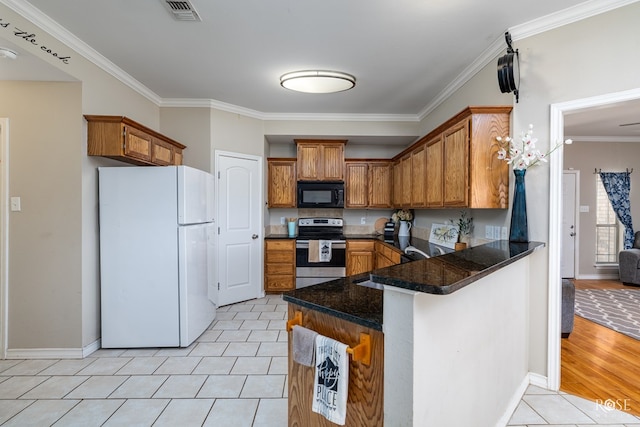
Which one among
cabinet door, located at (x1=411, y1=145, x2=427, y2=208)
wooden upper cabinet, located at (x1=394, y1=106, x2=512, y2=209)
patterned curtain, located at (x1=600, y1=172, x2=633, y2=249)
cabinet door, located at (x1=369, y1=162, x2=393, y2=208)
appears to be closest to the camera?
wooden upper cabinet, located at (x1=394, y1=106, x2=512, y2=209)

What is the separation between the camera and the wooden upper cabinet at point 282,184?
4.92 metres

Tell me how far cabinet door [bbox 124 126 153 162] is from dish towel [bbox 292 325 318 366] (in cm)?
238

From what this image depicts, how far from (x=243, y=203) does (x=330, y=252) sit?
141 centimetres

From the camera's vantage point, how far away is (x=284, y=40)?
2602 mm

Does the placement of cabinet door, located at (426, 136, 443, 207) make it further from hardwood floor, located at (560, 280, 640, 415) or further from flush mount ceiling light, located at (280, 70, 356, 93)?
hardwood floor, located at (560, 280, 640, 415)

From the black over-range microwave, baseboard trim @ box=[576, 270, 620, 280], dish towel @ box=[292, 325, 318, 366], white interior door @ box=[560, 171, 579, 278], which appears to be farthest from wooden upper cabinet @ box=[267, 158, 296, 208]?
baseboard trim @ box=[576, 270, 620, 280]

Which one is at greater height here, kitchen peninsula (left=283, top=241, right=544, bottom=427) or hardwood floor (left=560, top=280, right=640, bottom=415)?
kitchen peninsula (left=283, top=241, right=544, bottom=427)

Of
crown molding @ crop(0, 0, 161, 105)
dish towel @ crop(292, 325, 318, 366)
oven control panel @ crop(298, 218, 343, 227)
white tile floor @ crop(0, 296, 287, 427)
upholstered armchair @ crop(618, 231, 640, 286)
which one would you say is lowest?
white tile floor @ crop(0, 296, 287, 427)

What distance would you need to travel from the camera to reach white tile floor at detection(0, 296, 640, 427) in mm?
1982

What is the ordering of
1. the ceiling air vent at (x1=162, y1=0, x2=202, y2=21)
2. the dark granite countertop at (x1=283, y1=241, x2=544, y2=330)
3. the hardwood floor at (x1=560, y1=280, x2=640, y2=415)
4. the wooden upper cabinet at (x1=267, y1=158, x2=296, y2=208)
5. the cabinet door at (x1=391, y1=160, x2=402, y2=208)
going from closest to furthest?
the dark granite countertop at (x1=283, y1=241, x2=544, y2=330)
the ceiling air vent at (x1=162, y1=0, x2=202, y2=21)
the hardwood floor at (x1=560, y1=280, x2=640, y2=415)
the cabinet door at (x1=391, y1=160, x2=402, y2=208)
the wooden upper cabinet at (x1=267, y1=158, x2=296, y2=208)

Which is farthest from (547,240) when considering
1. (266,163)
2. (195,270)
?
(266,163)

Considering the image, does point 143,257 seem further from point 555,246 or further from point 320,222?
point 555,246

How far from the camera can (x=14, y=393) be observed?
2.26 m

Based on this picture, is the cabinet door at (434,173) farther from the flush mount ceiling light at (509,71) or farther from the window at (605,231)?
the window at (605,231)
